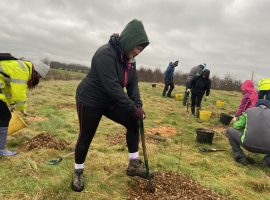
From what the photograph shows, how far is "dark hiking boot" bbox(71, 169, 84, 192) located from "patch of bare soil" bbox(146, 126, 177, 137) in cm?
379

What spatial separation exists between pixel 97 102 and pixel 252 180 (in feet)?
9.88

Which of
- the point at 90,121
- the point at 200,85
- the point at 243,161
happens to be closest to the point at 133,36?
the point at 90,121

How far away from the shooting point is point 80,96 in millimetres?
3609

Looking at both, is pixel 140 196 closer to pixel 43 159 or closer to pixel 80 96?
pixel 80 96

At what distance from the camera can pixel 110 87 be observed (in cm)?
338

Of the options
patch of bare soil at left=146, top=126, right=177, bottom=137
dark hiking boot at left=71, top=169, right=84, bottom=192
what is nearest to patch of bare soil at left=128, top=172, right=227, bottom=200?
dark hiking boot at left=71, top=169, right=84, bottom=192

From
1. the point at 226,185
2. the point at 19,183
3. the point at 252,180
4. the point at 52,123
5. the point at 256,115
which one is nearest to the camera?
the point at 19,183

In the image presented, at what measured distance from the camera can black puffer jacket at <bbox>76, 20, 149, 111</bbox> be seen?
339 cm

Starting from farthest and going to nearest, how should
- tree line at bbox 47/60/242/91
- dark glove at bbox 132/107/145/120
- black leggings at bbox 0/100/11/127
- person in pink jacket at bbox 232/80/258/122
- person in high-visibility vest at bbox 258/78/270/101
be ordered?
1. tree line at bbox 47/60/242/91
2. person in high-visibility vest at bbox 258/78/270/101
3. person in pink jacket at bbox 232/80/258/122
4. black leggings at bbox 0/100/11/127
5. dark glove at bbox 132/107/145/120

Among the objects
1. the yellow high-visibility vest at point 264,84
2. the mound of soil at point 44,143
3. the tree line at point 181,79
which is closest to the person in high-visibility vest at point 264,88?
the yellow high-visibility vest at point 264,84

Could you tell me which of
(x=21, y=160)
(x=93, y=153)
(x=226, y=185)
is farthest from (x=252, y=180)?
(x=21, y=160)

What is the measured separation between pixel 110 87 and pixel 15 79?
1.96m

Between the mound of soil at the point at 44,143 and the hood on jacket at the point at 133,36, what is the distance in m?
2.88

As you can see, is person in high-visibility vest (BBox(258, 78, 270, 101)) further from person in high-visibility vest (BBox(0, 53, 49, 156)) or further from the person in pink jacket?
person in high-visibility vest (BBox(0, 53, 49, 156))
